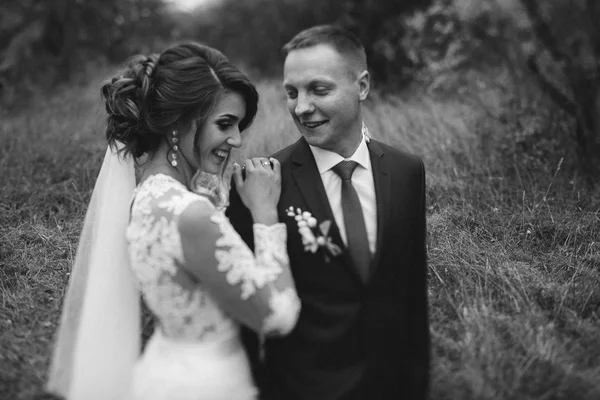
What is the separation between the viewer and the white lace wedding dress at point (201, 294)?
8.64ft

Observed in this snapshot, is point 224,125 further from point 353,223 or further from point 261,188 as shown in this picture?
point 353,223

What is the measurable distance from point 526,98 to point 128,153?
5.27 m

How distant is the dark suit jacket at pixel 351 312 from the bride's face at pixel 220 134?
A: 0.21 meters

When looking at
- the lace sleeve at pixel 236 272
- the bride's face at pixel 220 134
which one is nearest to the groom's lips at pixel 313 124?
the bride's face at pixel 220 134

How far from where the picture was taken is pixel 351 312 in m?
2.80

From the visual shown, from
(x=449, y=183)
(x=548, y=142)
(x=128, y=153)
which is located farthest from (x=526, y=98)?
(x=128, y=153)

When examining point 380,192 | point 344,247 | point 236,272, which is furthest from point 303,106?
point 236,272

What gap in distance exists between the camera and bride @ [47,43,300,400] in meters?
2.66

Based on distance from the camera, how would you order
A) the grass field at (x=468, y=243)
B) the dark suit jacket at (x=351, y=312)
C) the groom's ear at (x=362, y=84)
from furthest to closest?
the grass field at (x=468, y=243)
the groom's ear at (x=362, y=84)
the dark suit jacket at (x=351, y=312)

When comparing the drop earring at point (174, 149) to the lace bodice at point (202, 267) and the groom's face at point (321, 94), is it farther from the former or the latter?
the groom's face at point (321, 94)

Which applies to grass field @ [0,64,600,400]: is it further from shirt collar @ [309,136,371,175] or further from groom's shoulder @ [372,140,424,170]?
shirt collar @ [309,136,371,175]

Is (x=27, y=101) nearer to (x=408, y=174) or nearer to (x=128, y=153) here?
(x=128, y=153)

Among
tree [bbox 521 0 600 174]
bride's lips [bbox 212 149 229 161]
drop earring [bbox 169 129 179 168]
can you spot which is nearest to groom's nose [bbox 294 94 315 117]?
bride's lips [bbox 212 149 229 161]

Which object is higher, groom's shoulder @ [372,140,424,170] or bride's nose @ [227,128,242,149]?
bride's nose @ [227,128,242,149]
